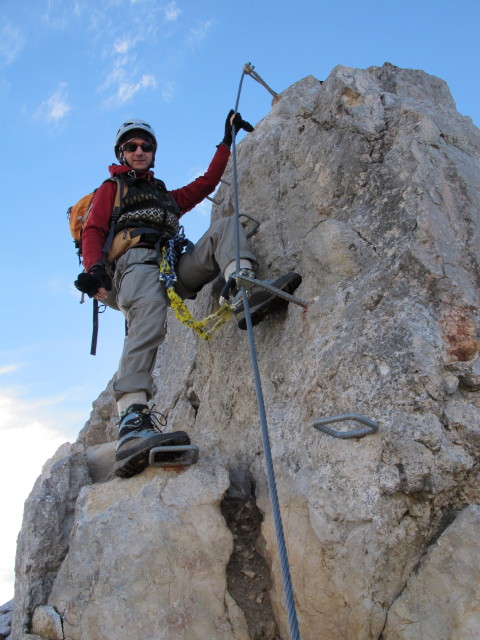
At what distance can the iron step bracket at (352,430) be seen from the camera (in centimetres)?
347

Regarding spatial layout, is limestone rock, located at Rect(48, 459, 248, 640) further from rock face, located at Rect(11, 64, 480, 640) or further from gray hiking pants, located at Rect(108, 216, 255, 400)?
Answer: gray hiking pants, located at Rect(108, 216, 255, 400)

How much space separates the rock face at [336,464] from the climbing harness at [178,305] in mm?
217

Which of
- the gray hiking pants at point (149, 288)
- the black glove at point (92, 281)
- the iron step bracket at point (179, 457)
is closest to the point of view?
the iron step bracket at point (179, 457)

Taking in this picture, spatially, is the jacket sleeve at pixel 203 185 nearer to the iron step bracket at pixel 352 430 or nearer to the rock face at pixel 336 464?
the rock face at pixel 336 464

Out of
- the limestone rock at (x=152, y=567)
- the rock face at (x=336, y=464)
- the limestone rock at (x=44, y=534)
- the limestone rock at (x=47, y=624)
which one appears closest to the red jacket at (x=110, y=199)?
the rock face at (x=336, y=464)

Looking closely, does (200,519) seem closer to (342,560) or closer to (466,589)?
(342,560)

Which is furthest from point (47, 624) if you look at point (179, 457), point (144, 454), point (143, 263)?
point (143, 263)

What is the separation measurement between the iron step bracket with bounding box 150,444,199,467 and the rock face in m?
0.07

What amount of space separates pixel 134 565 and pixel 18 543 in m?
1.47

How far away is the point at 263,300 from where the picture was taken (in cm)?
462

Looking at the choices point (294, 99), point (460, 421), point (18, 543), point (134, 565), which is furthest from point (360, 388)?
point (294, 99)

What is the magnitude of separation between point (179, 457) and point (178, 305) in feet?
4.56

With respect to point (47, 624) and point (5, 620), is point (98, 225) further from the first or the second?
point (5, 620)

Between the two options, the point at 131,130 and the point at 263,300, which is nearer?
the point at 263,300
